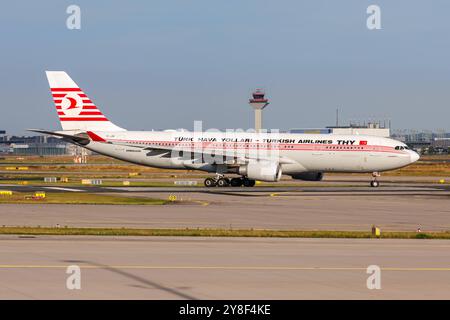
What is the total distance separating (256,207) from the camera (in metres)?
44.1

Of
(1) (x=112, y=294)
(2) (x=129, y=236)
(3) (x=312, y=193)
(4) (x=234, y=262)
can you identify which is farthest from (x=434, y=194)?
(1) (x=112, y=294)

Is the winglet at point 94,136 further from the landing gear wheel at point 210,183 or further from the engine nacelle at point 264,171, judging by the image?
the engine nacelle at point 264,171

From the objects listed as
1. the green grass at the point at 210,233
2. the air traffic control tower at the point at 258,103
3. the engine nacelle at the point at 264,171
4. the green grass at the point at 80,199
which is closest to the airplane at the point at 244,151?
the engine nacelle at the point at 264,171

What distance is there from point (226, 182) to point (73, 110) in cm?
1579

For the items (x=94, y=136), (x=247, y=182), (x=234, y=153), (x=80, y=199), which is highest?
(x=94, y=136)

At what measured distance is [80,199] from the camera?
4834 cm

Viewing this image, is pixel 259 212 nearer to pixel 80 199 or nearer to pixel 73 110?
pixel 80 199

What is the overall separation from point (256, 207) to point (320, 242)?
1638cm

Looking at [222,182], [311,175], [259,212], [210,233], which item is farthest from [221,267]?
[311,175]

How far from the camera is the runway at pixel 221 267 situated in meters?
17.1

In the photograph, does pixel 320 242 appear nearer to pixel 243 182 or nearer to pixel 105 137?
pixel 243 182

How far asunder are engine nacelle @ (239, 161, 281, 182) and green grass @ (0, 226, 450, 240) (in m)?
29.6

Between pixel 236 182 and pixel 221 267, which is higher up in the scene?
pixel 236 182

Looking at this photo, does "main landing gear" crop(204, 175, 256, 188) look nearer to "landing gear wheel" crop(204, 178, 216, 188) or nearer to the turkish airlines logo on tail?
"landing gear wheel" crop(204, 178, 216, 188)
